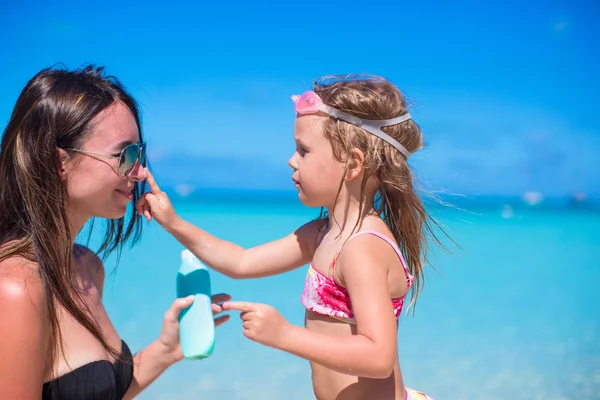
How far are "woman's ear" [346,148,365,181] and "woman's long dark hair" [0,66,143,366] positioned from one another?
1039mm

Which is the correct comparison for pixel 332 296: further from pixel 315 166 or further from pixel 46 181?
pixel 46 181

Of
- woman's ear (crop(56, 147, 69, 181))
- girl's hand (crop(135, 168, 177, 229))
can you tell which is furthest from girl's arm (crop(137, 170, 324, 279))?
woman's ear (crop(56, 147, 69, 181))

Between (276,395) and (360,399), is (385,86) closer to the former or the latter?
(360,399)

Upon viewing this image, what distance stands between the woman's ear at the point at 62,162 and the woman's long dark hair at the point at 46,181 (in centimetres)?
1

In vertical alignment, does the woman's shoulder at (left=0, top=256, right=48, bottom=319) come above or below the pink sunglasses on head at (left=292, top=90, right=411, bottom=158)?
below

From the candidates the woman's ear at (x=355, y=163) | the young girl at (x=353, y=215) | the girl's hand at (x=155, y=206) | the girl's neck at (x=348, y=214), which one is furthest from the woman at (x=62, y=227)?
the woman's ear at (x=355, y=163)

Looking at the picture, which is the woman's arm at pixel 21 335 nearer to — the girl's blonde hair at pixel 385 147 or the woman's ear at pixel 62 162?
the woman's ear at pixel 62 162

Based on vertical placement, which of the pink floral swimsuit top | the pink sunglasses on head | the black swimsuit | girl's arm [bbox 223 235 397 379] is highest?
the pink sunglasses on head

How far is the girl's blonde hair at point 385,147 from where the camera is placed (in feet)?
9.07

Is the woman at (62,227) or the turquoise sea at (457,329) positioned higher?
the turquoise sea at (457,329)

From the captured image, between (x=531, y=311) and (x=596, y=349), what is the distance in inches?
63.4

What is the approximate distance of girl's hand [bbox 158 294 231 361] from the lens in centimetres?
241

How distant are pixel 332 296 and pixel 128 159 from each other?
1.01 metres

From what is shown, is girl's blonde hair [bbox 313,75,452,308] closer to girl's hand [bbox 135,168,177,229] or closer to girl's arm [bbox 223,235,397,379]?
girl's arm [bbox 223,235,397,379]
